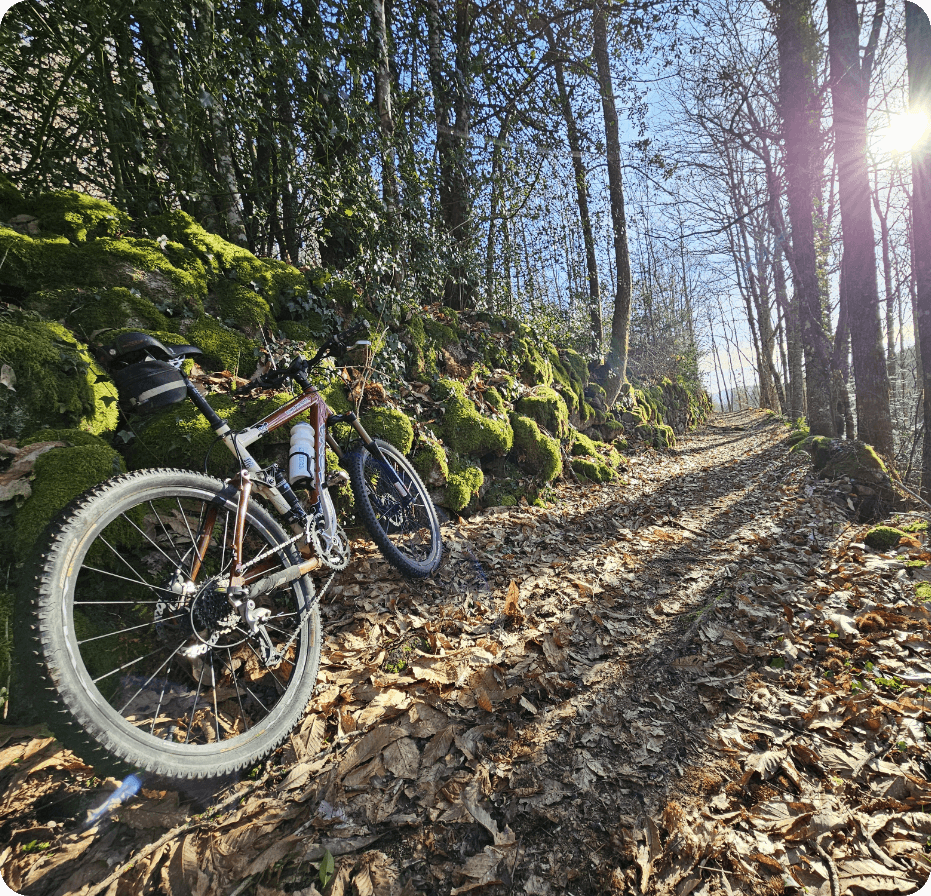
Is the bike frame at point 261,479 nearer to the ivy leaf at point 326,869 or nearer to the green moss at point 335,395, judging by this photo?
the green moss at point 335,395

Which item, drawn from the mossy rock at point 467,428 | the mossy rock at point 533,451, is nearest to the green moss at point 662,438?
the mossy rock at point 533,451

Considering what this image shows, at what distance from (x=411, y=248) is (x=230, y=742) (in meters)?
6.28

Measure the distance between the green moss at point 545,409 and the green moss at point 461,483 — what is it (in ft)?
6.50

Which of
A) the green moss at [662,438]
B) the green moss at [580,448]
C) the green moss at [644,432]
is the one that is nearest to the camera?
the green moss at [580,448]

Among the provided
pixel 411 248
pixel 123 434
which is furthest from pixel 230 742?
pixel 411 248

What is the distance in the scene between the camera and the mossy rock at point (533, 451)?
6121mm

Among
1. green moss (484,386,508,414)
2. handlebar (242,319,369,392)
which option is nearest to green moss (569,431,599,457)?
green moss (484,386,508,414)

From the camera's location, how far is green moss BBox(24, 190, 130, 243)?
11.1 ft

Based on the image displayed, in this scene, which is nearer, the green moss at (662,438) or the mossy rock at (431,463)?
the mossy rock at (431,463)

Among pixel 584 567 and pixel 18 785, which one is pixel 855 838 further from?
pixel 18 785

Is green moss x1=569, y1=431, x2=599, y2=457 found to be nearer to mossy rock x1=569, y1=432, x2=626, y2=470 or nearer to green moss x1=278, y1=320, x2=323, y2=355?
mossy rock x1=569, y1=432, x2=626, y2=470

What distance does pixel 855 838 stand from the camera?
1.61 m

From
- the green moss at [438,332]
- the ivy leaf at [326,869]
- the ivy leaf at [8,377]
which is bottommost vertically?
the ivy leaf at [326,869]

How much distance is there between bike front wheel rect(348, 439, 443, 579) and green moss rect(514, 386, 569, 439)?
3230mm
